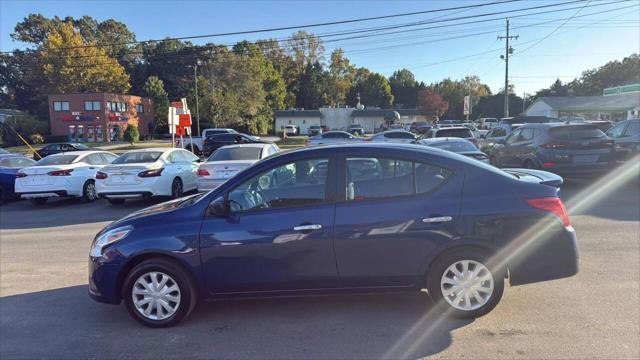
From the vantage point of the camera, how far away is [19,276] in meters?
5.98

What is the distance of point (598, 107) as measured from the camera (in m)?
50.2

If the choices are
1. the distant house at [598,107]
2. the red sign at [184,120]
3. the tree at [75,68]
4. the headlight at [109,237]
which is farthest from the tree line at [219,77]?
the headlight at [109,237]

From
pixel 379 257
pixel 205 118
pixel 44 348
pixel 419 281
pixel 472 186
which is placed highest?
pixel 205 118

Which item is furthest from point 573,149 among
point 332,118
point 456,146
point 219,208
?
point 332,118

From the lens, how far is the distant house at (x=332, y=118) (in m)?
75.8

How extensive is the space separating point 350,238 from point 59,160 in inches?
447

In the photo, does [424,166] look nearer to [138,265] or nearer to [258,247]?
[258,247]

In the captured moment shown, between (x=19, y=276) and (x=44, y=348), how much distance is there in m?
2.73

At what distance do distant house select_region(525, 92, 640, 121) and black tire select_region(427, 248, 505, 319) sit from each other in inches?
1845

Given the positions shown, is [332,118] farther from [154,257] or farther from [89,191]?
[154,257]

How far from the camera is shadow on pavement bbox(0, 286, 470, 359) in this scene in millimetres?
3664

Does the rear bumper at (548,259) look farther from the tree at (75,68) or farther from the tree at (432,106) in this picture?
the tree at (432,106)

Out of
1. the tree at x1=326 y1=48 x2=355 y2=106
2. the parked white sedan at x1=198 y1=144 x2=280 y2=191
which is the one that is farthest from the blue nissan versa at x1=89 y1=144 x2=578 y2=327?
the tree at x1=326 y1=48 x2=355 y2=106

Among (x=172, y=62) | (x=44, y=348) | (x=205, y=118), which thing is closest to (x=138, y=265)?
(x=44, y=348)
